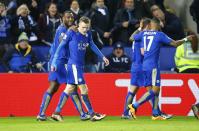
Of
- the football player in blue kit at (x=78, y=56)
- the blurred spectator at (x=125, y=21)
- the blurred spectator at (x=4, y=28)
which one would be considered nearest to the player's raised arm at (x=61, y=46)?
the football player in blue kit at (x=78, y=56)

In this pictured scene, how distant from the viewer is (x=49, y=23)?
18234 mm

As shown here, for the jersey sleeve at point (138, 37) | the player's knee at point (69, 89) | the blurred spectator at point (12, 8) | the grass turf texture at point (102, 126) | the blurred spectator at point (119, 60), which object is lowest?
the grass turf texture at point (102, 126)

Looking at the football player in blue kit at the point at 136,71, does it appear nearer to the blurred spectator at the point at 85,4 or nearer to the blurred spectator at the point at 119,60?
the blurred spectator at the point at 119,60

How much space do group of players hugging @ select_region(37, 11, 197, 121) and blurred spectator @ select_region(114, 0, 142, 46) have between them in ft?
12.1

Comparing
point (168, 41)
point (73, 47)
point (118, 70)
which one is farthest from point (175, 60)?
point (73, 47)

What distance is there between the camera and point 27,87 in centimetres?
1662

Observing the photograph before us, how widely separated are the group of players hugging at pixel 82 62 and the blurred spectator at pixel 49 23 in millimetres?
3585

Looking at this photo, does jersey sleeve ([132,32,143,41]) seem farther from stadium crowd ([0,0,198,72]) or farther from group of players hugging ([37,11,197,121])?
stadium crowd ([0,0,198,72])

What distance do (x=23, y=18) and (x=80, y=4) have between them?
1.91 m

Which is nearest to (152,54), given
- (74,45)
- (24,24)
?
(74,45)

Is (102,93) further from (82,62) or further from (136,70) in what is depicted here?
(82,62)

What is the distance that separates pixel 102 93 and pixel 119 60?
149 centimetres

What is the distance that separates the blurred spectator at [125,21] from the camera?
61.1 feet

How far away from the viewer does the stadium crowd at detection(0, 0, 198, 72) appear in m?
18.1
